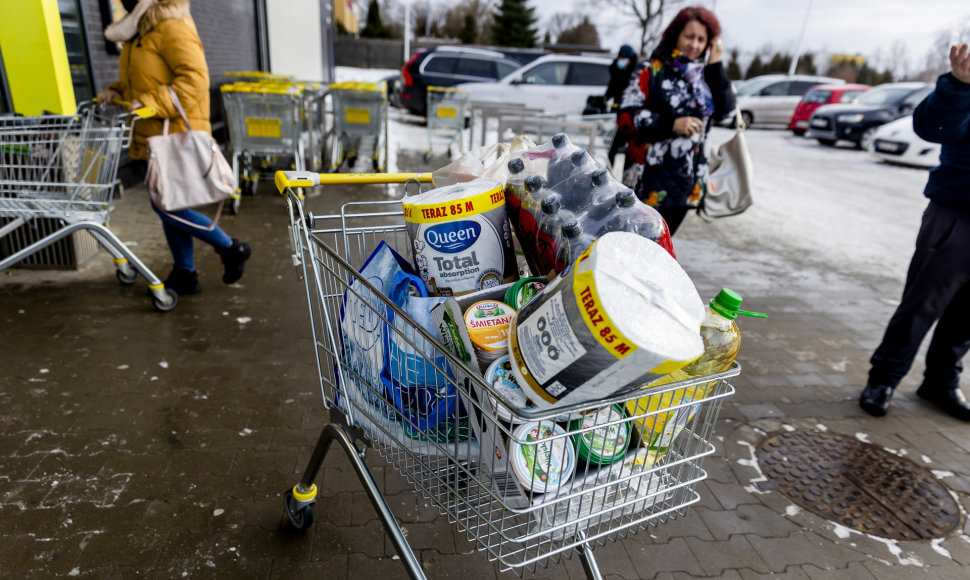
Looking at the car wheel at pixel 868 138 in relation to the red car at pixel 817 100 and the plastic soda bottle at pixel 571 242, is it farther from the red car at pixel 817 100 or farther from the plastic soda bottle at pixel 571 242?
the plastic soda bottle at pixel 571 242

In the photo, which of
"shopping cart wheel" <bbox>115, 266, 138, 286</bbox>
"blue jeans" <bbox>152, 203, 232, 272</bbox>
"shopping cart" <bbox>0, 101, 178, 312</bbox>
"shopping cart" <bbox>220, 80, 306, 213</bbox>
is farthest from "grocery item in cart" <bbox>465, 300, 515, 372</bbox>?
"shopping cart" <bbox>220, 80, 306, 213</bbox>

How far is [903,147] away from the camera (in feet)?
40.8

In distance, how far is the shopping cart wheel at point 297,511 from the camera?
215cm

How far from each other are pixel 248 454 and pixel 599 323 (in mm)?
2061

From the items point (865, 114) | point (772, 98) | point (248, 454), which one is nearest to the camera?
point (248, 454)

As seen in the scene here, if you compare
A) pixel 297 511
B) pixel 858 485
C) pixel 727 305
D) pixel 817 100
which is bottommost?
pixel 858 485

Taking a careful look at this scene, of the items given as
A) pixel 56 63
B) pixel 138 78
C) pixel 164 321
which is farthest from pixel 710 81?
pixel 56 63

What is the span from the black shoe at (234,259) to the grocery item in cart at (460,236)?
9.23 ft

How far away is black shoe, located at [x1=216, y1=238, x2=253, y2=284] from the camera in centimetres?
399

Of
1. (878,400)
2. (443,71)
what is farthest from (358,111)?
(443,71)

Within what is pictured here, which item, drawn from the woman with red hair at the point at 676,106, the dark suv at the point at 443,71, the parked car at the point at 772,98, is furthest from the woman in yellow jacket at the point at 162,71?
the parked car at the point at 772,98

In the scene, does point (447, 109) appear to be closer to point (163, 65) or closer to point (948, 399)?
point (163, 65)

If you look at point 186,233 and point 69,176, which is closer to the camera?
point 69,176

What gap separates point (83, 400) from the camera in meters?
2.83
